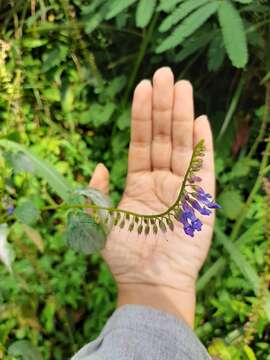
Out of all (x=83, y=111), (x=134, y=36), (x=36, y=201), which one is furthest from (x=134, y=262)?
(x=134, y=36)

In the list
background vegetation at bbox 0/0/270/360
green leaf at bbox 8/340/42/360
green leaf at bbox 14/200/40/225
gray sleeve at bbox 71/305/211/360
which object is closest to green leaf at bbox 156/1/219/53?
background vegetation at bbox 0/0/270/360

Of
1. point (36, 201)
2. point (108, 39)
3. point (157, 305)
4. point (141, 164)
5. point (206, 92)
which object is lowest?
point (157, 305)

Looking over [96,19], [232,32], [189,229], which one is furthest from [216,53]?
[189,229]

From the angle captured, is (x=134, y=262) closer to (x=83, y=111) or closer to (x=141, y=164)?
(x=141, y=164)

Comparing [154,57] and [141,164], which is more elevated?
[154,57]


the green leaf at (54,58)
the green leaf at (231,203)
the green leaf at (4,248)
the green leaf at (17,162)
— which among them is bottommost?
the green leaf at (231,203)

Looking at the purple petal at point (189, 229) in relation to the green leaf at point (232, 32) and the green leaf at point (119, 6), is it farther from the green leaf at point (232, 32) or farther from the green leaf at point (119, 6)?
the green leaf at point (119, 6)

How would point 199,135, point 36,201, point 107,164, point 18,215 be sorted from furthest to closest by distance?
point 107,164, point 36,201, point 199,135, point 18,215

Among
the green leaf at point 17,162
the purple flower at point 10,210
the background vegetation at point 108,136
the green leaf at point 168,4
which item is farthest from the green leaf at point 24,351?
the green leaf at point 168,4
